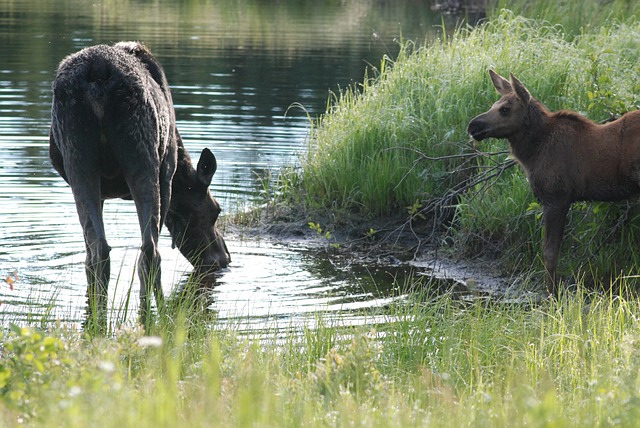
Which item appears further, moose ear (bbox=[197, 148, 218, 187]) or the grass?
moose ear (bbox=[197, 148, 218, 187])

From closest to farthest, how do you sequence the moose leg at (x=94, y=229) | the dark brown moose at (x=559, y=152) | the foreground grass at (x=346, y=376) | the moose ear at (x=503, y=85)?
the foreground grass at (x=346, y=376) → the moose leg at (x=94, y=229) → the dark brown moose at (x=559, y=152) → the moose ear at (x=503, y=85)

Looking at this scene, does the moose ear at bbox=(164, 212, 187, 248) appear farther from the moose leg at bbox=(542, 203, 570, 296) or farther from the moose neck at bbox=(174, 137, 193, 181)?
the moose leg at bbox=(542, 203, 570, 296)

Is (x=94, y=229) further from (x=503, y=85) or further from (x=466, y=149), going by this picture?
(x=466, y=149)

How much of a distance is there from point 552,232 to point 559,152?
63 cm

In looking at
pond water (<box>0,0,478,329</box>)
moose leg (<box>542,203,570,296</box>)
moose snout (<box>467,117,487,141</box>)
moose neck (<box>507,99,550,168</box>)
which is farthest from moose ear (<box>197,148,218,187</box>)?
moose leg (<box>542,203,570,296</box>)

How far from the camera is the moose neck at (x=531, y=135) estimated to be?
794 centimetres

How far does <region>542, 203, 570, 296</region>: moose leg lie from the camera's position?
25.7ft

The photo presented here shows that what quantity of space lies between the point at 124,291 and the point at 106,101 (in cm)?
199

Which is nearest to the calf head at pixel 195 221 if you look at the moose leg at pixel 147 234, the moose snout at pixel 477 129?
the moose leg at pixel 147 234

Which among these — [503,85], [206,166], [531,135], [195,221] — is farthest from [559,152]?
[195,221]

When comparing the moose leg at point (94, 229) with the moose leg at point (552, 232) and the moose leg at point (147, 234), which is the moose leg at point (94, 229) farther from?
the moose leg at point (552, 232)

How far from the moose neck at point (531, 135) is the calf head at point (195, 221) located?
9.20 feet

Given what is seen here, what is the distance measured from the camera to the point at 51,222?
10648mm

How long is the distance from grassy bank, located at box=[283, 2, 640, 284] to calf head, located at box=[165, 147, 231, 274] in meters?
1.70
